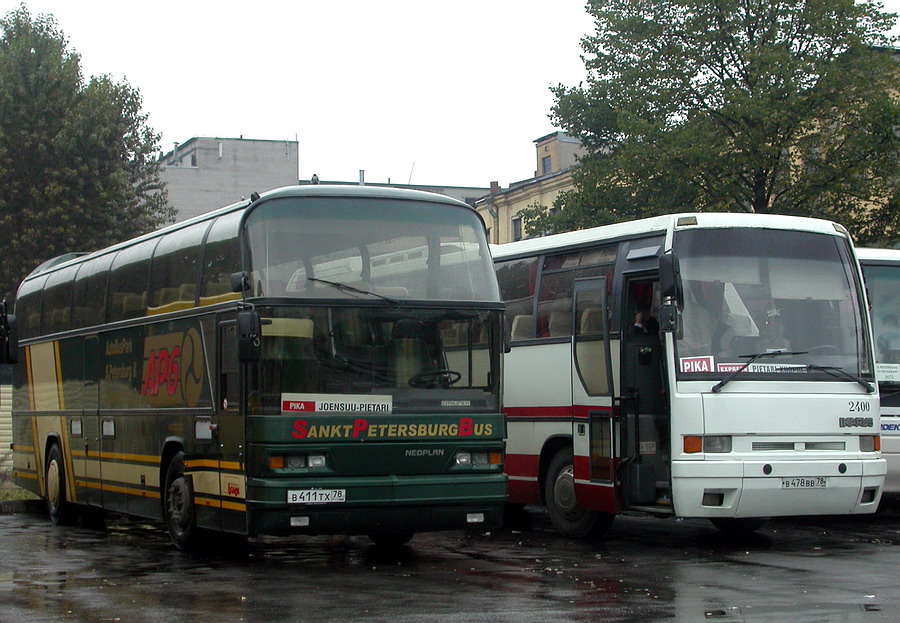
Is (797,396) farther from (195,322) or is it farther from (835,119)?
(835,119)

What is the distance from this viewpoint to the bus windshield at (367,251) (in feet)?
39.9

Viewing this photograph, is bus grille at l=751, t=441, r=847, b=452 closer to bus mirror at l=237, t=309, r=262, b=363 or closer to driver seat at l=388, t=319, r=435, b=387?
driver seat at l=388, t=319, r=435, b=387

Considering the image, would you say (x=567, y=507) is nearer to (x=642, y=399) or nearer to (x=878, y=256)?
(x=642, y=399)

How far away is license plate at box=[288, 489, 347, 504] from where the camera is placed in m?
11.8

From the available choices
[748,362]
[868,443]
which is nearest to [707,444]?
[748,362]

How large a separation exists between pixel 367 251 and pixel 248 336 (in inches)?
54.6

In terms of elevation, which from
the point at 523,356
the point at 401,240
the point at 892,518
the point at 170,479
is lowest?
the point at 892,518

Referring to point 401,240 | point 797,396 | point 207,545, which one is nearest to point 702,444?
point 797,396

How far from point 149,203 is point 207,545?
26.6 metres

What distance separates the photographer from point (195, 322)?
13.4 meters

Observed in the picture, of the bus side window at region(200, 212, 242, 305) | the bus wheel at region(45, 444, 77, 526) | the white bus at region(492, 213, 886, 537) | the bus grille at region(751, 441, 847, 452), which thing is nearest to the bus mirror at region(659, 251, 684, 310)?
the white bus at region(492, 213, 886, 537)

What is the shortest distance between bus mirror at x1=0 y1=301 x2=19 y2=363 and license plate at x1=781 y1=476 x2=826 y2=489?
9.46 m

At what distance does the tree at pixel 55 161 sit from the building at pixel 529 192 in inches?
862

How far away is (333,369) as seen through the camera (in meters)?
12.1
